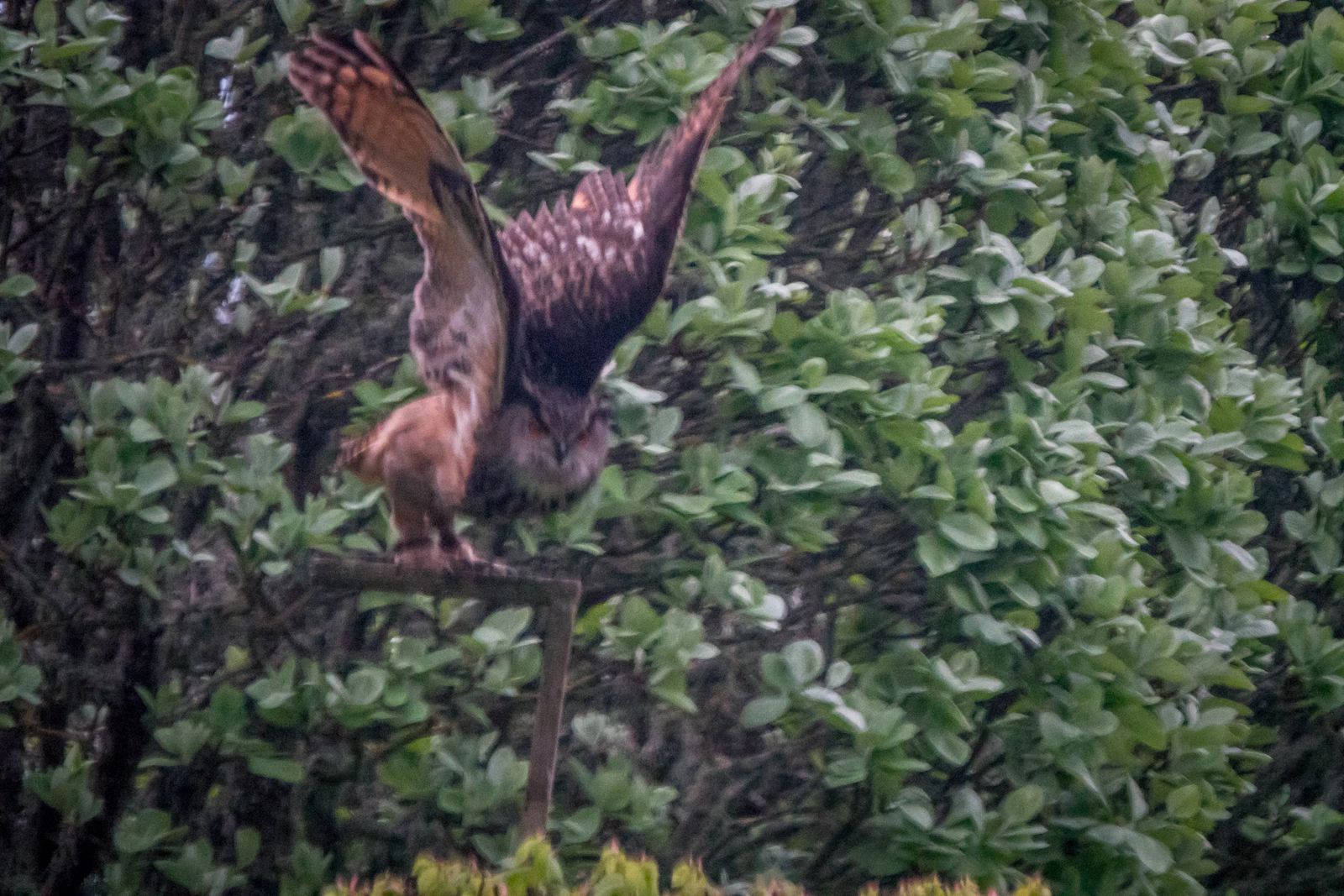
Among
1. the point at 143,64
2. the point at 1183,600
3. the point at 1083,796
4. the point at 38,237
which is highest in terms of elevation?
the point at 143,64

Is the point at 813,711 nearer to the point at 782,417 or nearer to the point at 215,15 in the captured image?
the point at 782,417

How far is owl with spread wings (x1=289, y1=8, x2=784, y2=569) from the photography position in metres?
2.13

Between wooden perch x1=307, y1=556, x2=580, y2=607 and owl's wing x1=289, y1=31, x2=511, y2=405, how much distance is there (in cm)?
30

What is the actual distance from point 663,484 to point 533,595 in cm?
65

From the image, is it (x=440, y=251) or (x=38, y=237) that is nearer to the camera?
(x=440, y=251)

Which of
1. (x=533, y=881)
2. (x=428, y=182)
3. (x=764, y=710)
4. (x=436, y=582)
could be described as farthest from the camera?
(x=764, y=710)

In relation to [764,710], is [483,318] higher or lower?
higher

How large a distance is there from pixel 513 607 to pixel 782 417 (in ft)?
2.12

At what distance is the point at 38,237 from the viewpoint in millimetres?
2971

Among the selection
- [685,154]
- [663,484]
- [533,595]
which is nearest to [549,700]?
[533,595]

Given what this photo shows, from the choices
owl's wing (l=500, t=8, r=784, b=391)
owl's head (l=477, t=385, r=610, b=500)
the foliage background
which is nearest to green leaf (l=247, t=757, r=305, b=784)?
the foliage background

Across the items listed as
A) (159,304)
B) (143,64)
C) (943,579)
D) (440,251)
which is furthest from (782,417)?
(143,64)

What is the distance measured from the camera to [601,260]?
2.46m

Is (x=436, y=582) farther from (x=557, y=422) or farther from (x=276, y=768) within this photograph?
(x=276, y=768)
